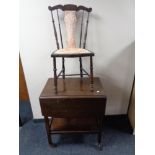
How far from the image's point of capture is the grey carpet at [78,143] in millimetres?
1794

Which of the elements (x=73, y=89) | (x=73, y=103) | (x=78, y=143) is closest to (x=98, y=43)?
(x=73, y=89)

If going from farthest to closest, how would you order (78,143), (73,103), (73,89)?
(78,143), (73,89), (73,103)

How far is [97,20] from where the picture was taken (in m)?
1.87

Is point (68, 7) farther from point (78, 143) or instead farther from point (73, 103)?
point (78, 143)

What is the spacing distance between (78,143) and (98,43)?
43.0 inches

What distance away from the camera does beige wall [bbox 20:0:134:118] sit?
1.80 meters

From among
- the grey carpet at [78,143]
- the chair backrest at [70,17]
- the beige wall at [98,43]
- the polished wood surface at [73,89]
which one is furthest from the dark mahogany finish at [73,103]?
the chair backrest at [70,17]

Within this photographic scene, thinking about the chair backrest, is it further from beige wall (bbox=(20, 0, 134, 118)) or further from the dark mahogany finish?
the dark mahogany finish

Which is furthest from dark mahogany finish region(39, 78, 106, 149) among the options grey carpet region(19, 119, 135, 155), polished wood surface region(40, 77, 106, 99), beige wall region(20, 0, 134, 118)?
beige wall region(20, 0, 134, 118)

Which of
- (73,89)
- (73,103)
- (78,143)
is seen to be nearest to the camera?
(73,103)

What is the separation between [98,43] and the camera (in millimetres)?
1953

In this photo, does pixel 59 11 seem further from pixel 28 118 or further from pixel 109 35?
pixel 28 118
